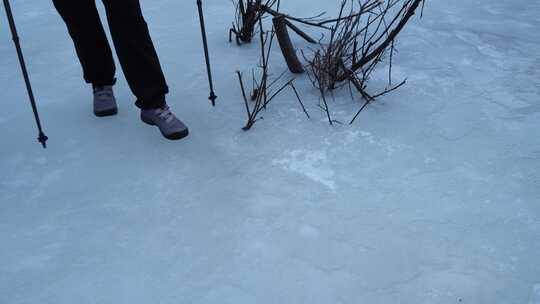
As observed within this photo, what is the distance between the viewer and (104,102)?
2.31m

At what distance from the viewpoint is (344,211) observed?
1728 millimetres

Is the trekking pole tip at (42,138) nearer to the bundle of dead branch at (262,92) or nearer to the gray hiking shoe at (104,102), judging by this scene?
the gray hiking shoe at (104,102)

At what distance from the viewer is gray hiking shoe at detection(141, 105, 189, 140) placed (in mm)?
2127

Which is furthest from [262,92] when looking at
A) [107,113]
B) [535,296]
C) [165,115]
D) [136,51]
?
[535,296]

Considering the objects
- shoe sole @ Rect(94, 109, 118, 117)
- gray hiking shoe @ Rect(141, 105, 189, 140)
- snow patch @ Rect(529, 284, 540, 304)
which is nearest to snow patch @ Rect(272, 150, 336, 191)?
gray hiking shoe @ Rect(141, 105, 189, 140)

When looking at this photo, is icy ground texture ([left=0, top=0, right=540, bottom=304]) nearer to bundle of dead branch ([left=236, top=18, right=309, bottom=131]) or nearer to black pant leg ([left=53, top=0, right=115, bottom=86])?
bundle of dead branch ([left=236, top=18, right=309, bottom=131])

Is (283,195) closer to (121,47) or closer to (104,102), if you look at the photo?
(121,47)

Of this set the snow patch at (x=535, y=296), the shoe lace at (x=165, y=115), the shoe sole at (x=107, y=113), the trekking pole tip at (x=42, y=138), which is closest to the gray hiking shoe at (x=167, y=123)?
the shoe lace at (x=165, y=115)

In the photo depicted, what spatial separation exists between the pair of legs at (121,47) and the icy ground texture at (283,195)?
0.63ft

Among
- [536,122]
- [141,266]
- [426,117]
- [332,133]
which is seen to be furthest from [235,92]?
[536,122]

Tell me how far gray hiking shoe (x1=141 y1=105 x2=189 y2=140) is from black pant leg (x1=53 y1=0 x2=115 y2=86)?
0.99ft

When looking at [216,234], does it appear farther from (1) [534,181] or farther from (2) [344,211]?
(1) [534,181]

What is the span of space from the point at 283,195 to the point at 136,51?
764 mm

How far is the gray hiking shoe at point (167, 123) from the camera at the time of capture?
2.13 m
